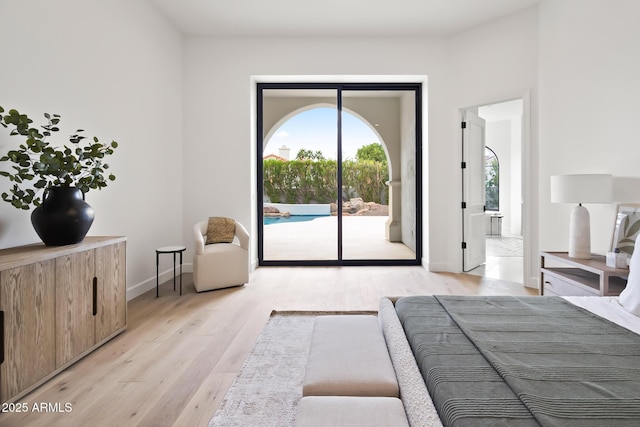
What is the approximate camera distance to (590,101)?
133 inches

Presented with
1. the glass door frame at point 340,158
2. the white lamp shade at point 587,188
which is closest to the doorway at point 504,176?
the glass door frame at point 340,158

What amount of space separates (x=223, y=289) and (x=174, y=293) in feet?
1.74

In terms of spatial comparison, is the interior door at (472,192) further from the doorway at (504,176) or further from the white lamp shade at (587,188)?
the doorway at (504,176)

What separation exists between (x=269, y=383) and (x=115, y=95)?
3.11 m

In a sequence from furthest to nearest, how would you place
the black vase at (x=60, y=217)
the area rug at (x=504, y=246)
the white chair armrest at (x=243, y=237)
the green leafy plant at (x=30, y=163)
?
the area rug at (x=504, y=246) < the white chair armrest at (x=243, y=237) < the black vase at (x=60, y=217) < the green leafy plant at (x=30, y=163)

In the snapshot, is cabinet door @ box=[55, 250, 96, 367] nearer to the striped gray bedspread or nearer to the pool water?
the striped gray bedspread

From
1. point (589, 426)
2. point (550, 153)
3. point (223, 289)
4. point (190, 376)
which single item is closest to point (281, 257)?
point (223, 289)

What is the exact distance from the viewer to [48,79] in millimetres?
2719

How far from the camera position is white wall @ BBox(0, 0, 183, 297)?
2496mm

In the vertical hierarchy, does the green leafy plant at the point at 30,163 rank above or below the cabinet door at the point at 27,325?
above

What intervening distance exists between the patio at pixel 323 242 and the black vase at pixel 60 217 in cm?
326

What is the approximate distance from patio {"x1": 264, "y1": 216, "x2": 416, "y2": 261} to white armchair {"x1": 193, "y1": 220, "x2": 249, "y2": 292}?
125 centimetres

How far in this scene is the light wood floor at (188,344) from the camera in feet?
6.01

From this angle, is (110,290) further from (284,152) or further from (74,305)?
(284,152)
